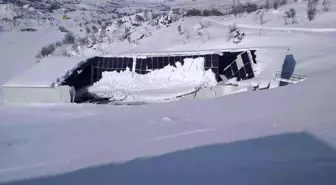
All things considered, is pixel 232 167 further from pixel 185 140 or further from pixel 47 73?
pixel 47 73

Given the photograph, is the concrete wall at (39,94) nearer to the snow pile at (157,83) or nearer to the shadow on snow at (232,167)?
the snow pile at (157,83)

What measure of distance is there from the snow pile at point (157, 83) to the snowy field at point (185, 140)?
1.45m

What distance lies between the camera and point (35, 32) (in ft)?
87.0

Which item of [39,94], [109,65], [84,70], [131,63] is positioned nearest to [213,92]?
[131,63]

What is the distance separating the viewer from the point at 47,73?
13.2 metres

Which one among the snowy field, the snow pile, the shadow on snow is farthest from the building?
the shadow on snow

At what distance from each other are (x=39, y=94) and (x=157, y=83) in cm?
361

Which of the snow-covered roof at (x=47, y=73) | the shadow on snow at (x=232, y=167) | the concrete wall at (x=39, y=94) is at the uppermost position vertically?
the snow-covered roof at (x=47, y=73)

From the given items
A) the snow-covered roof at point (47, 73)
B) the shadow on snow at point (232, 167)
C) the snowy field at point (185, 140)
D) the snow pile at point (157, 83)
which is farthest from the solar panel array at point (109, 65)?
the shadow on snow at point (232, 167)

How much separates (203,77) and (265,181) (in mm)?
6319

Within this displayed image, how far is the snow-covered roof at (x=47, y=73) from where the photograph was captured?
1252cm

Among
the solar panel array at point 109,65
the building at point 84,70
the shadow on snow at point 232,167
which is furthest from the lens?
the solar panel array at point 109,65

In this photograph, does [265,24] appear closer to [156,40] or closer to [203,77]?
[156,40]

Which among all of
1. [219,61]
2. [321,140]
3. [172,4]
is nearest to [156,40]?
[219,61]
